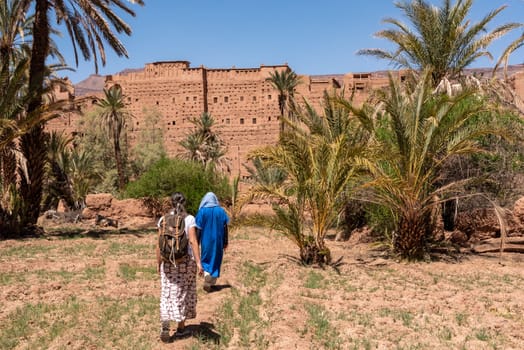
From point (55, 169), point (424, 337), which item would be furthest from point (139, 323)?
point (55, 169)

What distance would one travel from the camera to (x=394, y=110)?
10078mm

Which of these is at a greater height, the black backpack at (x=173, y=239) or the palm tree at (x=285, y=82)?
the palm tree at (x=285, y=82)

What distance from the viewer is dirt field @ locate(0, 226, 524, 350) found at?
5820mm

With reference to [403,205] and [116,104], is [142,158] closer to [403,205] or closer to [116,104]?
[116,104]

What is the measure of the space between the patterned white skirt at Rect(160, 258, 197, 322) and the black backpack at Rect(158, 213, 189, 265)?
11 centimetres

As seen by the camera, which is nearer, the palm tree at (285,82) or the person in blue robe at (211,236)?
the person in blue robe at (211,236)

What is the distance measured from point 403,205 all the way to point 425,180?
0.62 meters

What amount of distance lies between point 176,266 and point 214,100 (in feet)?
120

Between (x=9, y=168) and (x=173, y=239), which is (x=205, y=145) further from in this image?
(x=173, y=239)

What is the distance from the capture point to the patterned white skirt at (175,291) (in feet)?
17.5

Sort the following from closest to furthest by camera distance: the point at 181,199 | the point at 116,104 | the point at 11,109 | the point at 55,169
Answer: the point at 181,199, the point at 11,109, the point at 55,169, the point at 116,104

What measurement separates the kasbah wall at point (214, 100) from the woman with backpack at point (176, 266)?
33491mm

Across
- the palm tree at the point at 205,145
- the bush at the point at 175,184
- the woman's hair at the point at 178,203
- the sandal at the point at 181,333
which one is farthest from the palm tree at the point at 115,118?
the woman's hair at the point at 178,203

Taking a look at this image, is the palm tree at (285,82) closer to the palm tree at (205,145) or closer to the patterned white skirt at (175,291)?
the palm tree at (205,145)
